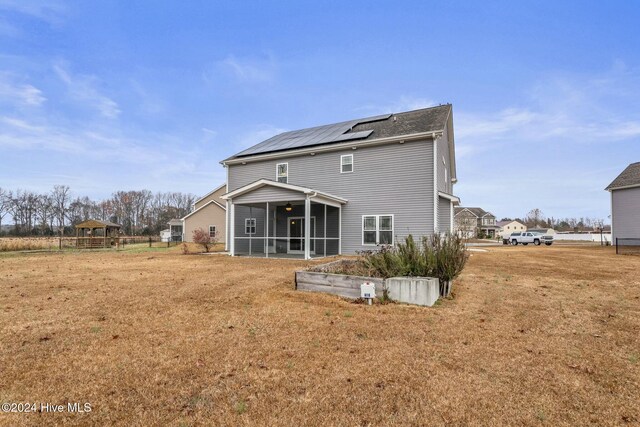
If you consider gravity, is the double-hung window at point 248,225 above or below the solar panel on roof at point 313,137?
below

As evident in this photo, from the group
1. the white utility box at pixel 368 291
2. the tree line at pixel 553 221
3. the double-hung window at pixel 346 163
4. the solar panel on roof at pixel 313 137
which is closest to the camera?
the white utility box at pixel 368 291

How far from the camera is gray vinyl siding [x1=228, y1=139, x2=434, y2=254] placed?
1491 centimetres

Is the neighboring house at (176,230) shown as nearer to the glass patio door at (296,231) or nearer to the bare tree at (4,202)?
the glass patio door at (296,231)

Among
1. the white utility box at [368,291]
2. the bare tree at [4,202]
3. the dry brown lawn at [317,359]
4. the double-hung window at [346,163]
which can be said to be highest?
the bare tree at [4,202]

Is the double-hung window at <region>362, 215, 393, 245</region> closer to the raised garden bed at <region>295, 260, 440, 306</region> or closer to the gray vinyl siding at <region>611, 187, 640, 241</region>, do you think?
the raised garden bed at <region>295, 260, 440, 306</region>

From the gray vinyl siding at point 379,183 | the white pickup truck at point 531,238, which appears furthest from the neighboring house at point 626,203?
the gray vinyl siding at point 379,183

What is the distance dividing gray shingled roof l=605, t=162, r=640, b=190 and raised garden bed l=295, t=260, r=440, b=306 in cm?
2673

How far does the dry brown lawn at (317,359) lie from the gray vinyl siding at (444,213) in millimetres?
8818

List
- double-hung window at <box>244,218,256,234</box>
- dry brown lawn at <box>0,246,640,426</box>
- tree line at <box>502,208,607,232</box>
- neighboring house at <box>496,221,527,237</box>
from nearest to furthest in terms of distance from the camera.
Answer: dry brown lawn at <box>0,246,640,426</box>, double-hung window at <box>244,218,256,234</box>, neighboring house at <box>496,221,527,237</box>, tree line at <box>502,208,607,232</box>

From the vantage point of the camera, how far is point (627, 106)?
17.3 meters

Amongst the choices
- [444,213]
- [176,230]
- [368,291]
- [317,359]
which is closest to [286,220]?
[444,213]

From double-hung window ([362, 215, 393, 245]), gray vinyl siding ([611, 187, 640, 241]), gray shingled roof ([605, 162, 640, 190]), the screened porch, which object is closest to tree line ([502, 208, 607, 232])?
gray shingled roof ([605, 162, 640, 190])

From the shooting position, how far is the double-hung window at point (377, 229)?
1566 cm

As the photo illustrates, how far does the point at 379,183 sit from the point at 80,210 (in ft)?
230
